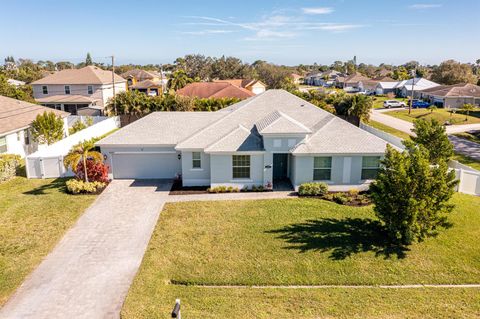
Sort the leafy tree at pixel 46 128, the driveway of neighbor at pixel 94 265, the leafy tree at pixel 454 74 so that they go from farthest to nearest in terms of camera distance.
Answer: the leafy tree at pixel 454 74
the leafy tree at pixel 46 128
the driveway of neighbor at pixel 94 265

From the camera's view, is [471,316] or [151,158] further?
[151,158]

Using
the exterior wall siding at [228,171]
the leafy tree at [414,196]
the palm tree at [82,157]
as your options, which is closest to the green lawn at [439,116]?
the exterior wall siding at [228,171]

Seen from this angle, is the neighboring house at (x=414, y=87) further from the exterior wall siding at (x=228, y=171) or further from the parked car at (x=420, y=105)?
the exterior wall siding at (x=228, y=171)

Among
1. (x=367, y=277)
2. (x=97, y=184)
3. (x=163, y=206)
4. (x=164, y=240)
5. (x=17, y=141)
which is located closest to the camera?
(x=367, y=277)

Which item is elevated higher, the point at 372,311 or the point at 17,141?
the point at 17,141

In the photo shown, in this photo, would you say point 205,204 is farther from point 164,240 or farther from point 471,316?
point 471,316

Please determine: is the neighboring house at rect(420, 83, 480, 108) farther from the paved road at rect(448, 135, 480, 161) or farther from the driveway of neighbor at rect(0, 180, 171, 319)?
the driveway of neighbor at rect(0, 180, 171, 319)

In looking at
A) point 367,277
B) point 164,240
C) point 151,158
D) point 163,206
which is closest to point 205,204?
point 163,206
